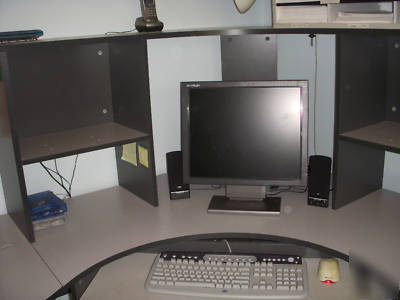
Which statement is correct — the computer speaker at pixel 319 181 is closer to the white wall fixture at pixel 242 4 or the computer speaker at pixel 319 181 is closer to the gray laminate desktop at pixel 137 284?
the gray laminate desktop at pixel 137 284

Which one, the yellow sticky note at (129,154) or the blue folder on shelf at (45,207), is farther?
the yellow sticky note at (129,154)

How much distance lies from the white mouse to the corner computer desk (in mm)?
56

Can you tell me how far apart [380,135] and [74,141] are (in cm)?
117

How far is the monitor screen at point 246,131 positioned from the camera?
1708mm

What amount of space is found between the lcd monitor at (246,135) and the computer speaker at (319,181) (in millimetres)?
70

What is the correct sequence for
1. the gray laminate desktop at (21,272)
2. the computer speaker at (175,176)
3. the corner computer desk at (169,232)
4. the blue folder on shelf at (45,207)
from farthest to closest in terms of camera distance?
the computer speaker at (175,176), the blue folder on shelf at (45,207), the corner computer desk at (169,232), the gray laminate desktop at (21,272)

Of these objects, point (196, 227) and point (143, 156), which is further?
point (143, 156)

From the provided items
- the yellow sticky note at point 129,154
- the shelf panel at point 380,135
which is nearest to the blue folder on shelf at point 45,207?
the yellow sticky note at point 129,154

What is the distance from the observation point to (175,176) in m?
1.89

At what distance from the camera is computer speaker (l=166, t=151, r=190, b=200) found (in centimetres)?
189

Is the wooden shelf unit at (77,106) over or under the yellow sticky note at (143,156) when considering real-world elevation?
over

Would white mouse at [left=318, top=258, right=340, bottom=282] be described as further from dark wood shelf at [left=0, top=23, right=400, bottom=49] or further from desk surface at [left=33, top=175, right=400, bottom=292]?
dark wood shelf at [left=0, top=23, right=400, bottom=49]

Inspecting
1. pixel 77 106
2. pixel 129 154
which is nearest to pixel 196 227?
pixel 129 154

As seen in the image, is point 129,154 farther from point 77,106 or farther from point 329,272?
point 329,272
